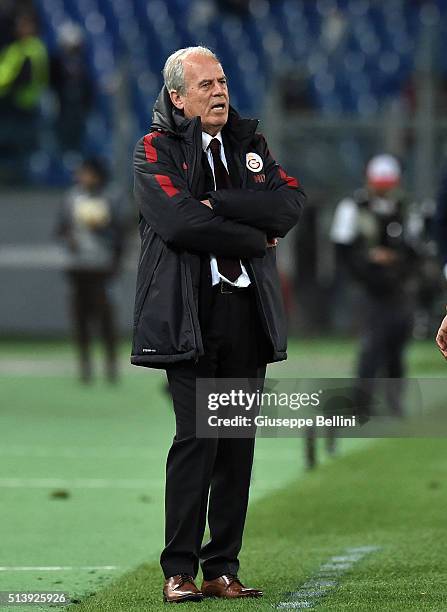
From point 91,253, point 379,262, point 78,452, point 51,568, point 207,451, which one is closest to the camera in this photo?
point 207,451

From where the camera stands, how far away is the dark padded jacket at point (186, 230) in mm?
5633

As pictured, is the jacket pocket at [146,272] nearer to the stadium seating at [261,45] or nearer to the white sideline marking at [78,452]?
the white sideline marking at [78,452]

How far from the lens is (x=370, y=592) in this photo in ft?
19.4

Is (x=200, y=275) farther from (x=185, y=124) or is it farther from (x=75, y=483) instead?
(x=75, y=483)

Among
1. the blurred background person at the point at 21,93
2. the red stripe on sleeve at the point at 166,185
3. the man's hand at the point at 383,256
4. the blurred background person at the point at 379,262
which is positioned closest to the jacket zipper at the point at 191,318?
the red stripe on sleeve at the point at 166,185

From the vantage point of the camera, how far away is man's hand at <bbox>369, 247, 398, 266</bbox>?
12602mm

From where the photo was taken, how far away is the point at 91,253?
54.9 feet

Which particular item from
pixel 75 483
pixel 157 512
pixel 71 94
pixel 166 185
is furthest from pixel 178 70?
pixel 71 94

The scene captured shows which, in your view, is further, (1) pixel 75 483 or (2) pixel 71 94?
(2) pixel 71 94

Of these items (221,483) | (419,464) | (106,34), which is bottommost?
(419,464)

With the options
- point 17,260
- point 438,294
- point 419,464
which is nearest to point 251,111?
point 17,260

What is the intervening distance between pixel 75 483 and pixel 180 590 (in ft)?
13.7

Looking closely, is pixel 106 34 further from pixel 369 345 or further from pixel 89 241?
pixel 369 345

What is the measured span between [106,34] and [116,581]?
18508 millimetres
